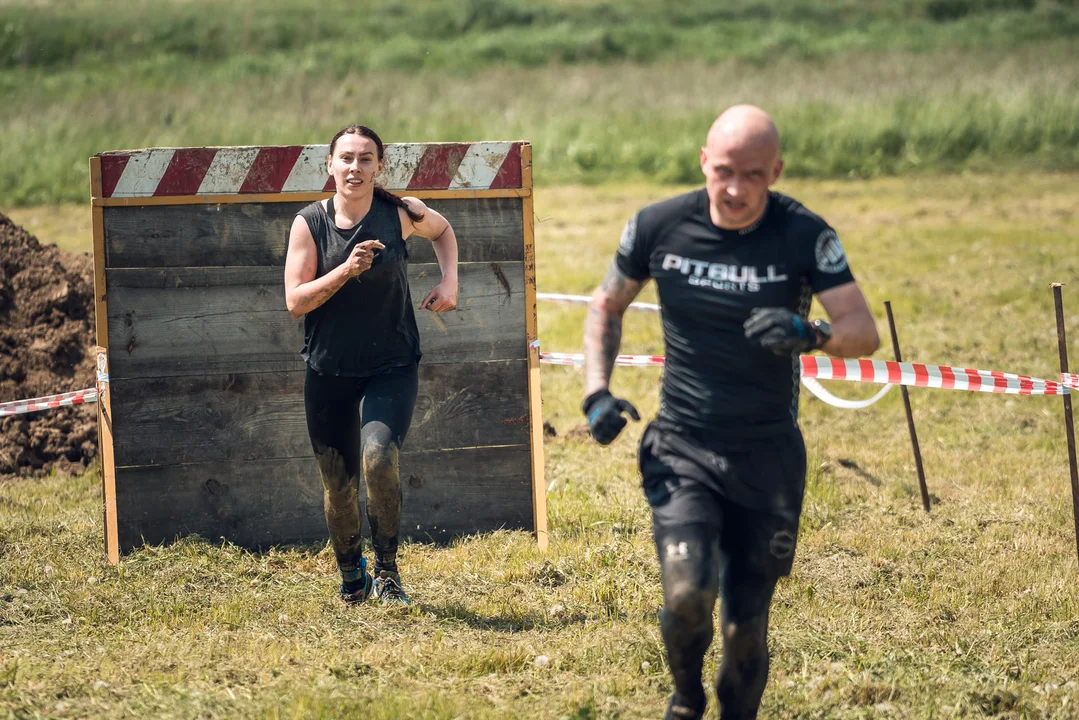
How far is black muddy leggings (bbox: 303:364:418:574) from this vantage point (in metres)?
5.53

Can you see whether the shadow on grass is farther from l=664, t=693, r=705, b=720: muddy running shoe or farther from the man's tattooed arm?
the man's tattooed arm

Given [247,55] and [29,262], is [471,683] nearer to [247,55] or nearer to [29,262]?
[29,262]

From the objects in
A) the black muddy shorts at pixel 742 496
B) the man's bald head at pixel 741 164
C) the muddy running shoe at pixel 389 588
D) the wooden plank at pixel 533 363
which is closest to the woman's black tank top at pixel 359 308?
the muddy running shoe at pixel 389 588

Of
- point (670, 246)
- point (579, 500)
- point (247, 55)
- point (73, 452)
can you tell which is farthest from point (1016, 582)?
point (247, 55)

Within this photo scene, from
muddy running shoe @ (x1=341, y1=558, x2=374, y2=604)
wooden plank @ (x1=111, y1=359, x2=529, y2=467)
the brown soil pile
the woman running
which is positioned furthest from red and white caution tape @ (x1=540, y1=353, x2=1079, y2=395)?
the brown soil pile

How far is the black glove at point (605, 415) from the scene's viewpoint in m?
3.98

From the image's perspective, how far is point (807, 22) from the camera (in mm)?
36188

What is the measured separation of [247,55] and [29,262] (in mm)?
22388

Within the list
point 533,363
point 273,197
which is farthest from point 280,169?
point 533,363

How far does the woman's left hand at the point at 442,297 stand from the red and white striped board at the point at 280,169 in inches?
41.9

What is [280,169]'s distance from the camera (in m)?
6.70

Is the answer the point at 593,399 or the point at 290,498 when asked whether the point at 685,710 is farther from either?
the point at 290,498

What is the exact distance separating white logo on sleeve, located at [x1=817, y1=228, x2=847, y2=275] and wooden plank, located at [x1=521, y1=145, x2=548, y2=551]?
296 centimetres

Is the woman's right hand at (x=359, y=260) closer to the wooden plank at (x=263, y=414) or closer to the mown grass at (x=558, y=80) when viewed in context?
the wooden plank at (x=263, y=414)
